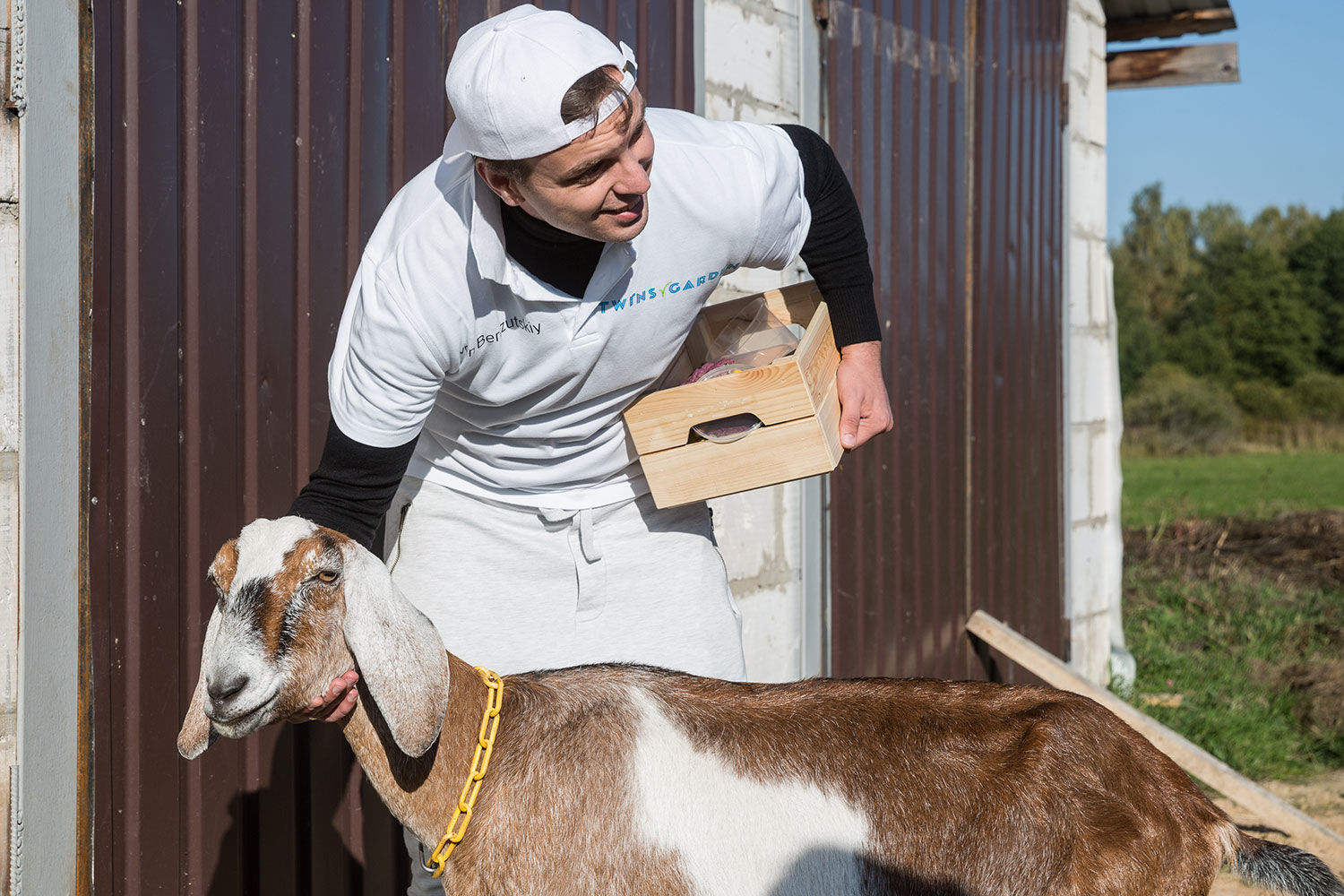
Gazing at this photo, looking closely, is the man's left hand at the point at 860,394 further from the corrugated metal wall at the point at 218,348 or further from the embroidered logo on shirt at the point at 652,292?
the corrugated metal wall at the point at 218,348

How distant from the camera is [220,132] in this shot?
139 inches

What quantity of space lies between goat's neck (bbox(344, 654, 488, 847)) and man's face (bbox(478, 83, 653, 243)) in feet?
3.07

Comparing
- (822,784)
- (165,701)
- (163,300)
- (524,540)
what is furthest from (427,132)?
(822,784)

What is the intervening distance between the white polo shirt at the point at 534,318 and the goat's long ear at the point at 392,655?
0.44 metres

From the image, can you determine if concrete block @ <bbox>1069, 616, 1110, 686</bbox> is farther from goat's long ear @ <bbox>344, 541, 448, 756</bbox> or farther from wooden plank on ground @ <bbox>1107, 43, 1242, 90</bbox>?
goat's long ear @ <bbox>344, 541, 448, 756</bbox>

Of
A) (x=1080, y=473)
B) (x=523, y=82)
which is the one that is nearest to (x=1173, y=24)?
(x=1080, y=473)

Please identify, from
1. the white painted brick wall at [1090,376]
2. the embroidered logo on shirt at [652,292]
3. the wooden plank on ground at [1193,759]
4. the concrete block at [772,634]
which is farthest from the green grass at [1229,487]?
the embroidered logo on shirt at [652,292]

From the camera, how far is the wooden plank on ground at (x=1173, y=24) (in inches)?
352

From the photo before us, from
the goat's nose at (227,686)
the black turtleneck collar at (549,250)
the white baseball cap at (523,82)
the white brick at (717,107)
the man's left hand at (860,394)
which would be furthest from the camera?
the white brick at (717,107)

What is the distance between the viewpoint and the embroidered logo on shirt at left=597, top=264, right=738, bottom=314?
2.87m

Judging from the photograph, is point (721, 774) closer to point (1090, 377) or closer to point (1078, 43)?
point (1090, 377)

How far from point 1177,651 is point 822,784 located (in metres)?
6.93

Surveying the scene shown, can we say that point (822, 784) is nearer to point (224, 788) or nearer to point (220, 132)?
point (224, 788)

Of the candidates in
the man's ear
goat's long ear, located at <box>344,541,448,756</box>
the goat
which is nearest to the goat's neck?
the goat
